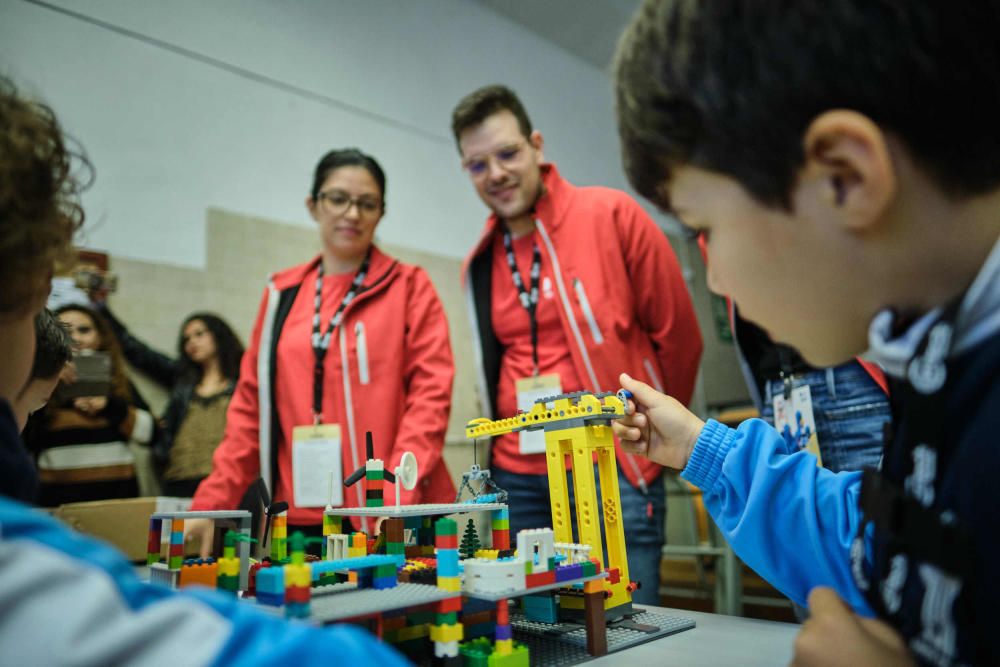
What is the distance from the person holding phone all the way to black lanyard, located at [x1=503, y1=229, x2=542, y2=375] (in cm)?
123

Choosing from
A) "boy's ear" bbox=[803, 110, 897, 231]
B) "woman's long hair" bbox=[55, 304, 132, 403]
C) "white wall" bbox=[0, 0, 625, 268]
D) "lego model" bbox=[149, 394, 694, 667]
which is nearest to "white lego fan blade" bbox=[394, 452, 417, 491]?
"lego model" bbox=[149, 394, 694, 667]

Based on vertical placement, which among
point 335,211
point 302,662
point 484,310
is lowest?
point 302,662

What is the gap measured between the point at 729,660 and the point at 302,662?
19.4 inches

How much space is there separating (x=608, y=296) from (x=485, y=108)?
66cm

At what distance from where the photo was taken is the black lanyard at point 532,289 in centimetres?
163

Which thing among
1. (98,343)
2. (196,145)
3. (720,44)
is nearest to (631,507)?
(720,44)

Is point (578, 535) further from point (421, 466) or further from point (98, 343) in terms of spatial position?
point (98, 343)

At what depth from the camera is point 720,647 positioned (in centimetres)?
74

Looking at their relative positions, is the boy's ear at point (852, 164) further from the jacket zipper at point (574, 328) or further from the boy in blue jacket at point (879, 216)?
the jacket zipper at point (574, 328)

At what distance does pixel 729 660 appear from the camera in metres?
0.69

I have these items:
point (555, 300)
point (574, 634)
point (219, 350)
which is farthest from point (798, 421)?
point (219, 350)

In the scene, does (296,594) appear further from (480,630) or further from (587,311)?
(587,311)

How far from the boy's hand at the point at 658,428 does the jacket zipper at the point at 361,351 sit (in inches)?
32.8

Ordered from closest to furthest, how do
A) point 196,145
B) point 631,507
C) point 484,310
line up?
point 631,507
point 484,310
point 196,145
